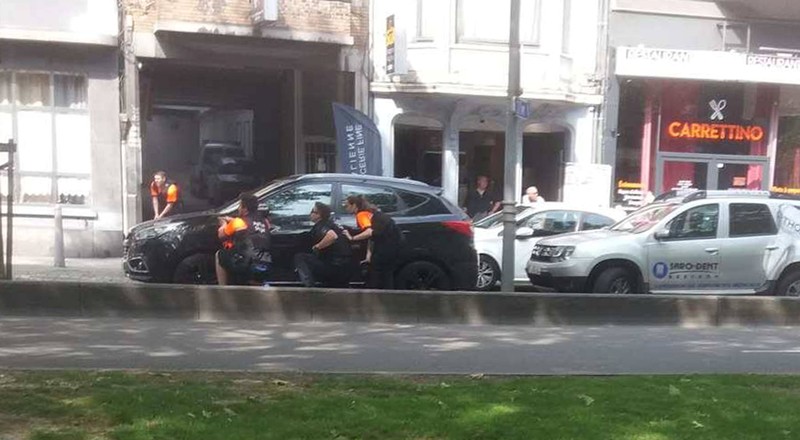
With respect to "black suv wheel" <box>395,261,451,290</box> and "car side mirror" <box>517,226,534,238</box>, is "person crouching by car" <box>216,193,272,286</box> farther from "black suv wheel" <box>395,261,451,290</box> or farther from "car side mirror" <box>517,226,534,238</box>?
"car side mirror" <box>517,226,534,238</box>

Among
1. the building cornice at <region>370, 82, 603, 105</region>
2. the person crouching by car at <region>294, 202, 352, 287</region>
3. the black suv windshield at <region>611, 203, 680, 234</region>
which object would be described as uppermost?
the building cornice at <region>370, 82, 603, 105</region>

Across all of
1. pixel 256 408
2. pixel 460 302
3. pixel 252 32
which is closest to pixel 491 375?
pixel 256 408

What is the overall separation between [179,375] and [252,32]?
34.4 feet

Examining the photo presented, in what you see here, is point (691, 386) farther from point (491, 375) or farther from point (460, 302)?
point (460, 302)

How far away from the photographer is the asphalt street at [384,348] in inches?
273

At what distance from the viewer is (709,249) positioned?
11.1 m

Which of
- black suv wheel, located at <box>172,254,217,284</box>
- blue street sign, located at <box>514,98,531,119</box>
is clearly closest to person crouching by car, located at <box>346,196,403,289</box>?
black suv wheel, located at <box>172,254,217,284</box>

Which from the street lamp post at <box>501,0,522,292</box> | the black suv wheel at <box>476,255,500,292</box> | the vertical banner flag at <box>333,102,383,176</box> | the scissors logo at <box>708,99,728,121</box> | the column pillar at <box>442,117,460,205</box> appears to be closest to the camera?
the street lamp post at <box>501,0,522,292</box>

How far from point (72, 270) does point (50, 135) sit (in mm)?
3696

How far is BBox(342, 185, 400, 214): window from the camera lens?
10.7 meters

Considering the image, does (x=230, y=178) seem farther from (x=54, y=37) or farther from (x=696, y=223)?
(x=696, y=223)

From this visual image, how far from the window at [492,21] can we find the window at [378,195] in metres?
7.22

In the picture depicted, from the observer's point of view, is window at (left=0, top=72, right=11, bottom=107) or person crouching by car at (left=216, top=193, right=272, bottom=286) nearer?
person crouching by car at (left=216, top=193, right=272, bottom=286)

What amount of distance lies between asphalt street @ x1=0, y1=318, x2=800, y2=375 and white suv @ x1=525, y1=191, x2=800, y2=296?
50.2 inches
